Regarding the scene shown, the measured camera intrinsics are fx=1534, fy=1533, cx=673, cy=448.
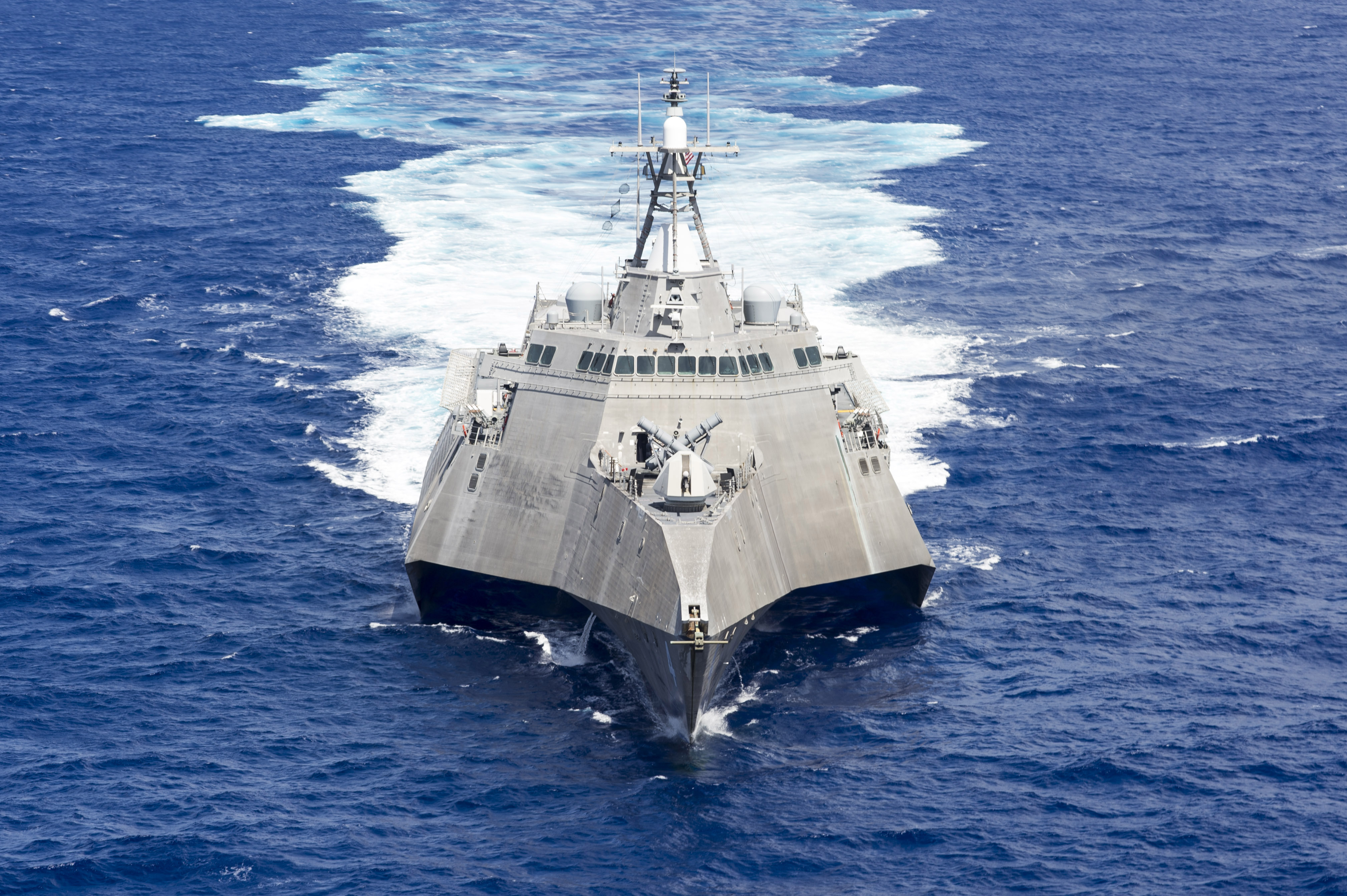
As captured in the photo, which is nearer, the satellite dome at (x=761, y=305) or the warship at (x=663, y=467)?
the warship at (x=663, y=467)

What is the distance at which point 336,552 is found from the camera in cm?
5384

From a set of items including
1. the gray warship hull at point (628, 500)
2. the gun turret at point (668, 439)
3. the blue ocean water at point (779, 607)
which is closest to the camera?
the blue ocean water at point (779, 607)

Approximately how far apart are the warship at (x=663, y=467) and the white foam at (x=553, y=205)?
29.9 feet

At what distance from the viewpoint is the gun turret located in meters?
45.5

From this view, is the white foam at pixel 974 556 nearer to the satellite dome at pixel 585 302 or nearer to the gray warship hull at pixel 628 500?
the gray warship hull at pixel 628 500

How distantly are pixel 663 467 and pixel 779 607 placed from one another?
7.18 meters

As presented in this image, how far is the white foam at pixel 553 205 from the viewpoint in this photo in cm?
6950

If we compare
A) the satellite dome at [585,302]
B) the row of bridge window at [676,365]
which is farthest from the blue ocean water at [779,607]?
the satellite dome at [585,302]

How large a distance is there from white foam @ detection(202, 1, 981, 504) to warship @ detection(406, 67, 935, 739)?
910 centimetres

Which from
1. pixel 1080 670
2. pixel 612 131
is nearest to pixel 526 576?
pixel 1080 670

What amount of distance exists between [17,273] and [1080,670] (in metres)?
61.5

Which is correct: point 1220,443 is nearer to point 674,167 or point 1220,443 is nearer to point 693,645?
point 674,167

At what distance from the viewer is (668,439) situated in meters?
45.6

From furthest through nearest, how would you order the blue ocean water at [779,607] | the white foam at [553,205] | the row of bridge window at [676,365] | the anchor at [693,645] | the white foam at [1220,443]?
1. the white foam at [553,205]
2. the white foam at [1220,443]
3. the row of bridge window at [676,365]
4. the anchor at [693,645]
5. the blue ocean water at [779,607]
